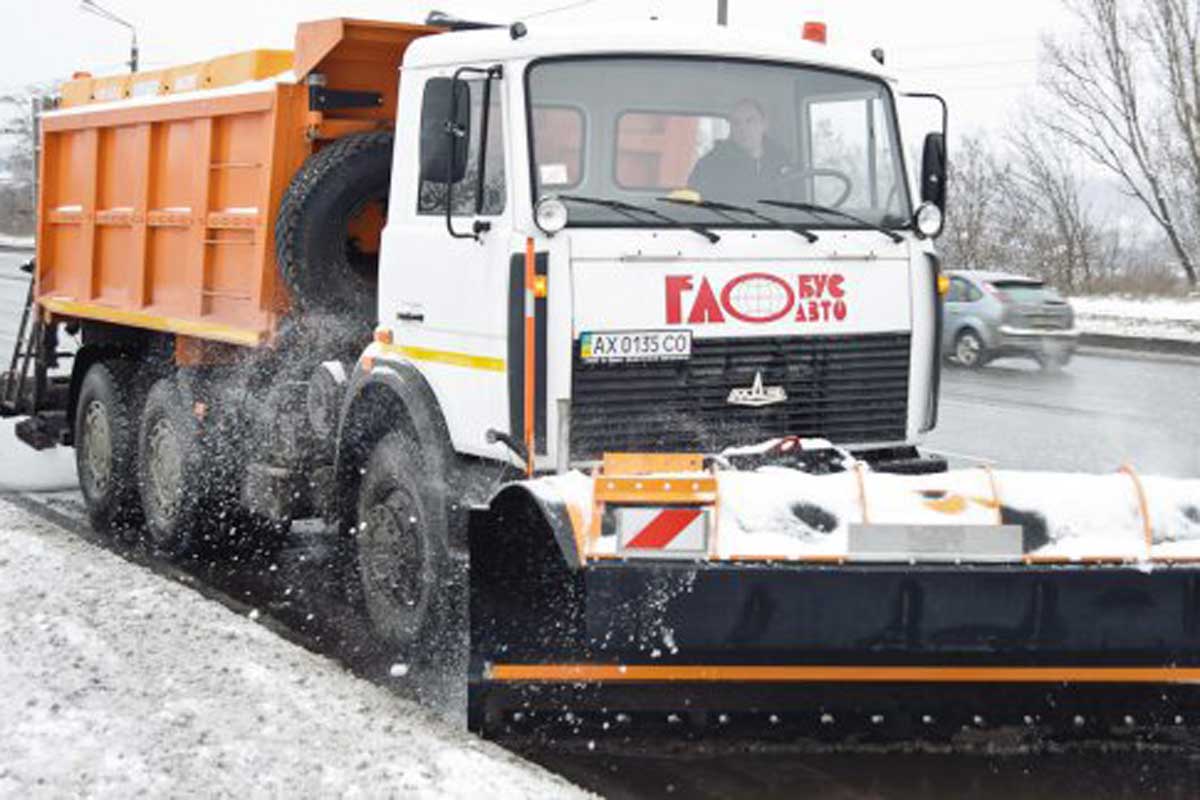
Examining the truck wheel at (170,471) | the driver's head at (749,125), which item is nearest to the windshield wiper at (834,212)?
the driver's head at (749,125)

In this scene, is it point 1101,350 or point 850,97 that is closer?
point 850,97

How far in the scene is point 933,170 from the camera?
21.8 feet

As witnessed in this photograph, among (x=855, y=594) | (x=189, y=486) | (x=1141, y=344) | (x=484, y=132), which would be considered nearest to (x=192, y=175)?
(x=189, y=486)

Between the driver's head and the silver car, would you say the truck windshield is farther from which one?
the silver car

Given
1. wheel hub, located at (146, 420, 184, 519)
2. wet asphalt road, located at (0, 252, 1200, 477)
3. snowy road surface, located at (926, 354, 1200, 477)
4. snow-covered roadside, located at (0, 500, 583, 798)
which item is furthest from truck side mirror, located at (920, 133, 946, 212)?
wet asphalt road, located at (0, 252, 1200, 477)

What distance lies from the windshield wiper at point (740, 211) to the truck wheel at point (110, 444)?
451 cm

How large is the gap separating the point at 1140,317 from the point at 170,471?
80.5 feet

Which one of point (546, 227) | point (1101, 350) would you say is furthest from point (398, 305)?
point (1101, 350)

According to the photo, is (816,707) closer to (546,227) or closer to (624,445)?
(624,445)

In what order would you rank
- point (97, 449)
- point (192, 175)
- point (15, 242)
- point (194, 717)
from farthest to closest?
point (15, 242), point (97, 449), point (192, 175), point (194, 717)

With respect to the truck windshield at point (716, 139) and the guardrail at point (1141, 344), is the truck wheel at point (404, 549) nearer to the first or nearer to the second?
the truck windshield at point (716, 139)

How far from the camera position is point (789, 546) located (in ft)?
16.4

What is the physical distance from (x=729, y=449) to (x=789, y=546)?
103 cm

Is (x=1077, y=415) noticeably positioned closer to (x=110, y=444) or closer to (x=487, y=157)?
(x=110, y=444)
